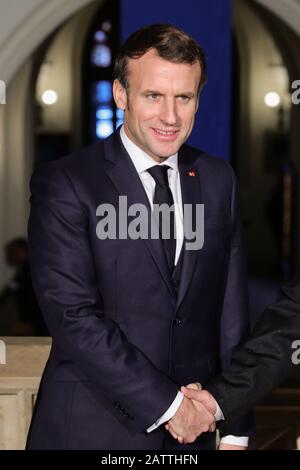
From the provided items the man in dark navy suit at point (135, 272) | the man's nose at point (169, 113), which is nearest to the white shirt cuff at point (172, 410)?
the man in dark navy suit at point (135, 272)

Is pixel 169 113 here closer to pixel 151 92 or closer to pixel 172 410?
pixel 151 92

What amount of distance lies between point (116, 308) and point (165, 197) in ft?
1.04

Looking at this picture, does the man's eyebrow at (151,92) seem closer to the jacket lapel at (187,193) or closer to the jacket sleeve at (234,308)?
the jacket lapel at (187,193)

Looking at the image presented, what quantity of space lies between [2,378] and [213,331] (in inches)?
32.1

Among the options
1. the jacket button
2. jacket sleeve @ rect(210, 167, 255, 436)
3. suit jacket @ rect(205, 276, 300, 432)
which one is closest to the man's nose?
jacket sleeve @ rect(210, 167, 255, 436)

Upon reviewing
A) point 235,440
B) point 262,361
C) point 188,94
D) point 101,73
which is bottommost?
point 235,440

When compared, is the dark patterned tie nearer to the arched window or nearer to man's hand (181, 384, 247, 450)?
man's hand (181, 384, 247, 450)

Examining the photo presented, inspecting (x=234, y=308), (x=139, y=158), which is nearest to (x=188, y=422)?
(x=234, y=308)

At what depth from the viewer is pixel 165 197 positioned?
239 cm

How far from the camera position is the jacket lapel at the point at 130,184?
2322 millimetres

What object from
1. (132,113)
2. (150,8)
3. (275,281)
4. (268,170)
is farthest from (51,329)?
(268,170)

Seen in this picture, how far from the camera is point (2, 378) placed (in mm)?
2934

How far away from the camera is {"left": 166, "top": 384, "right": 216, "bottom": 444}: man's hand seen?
2258 mm

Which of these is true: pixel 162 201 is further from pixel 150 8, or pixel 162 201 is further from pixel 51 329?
pixel 150 8
